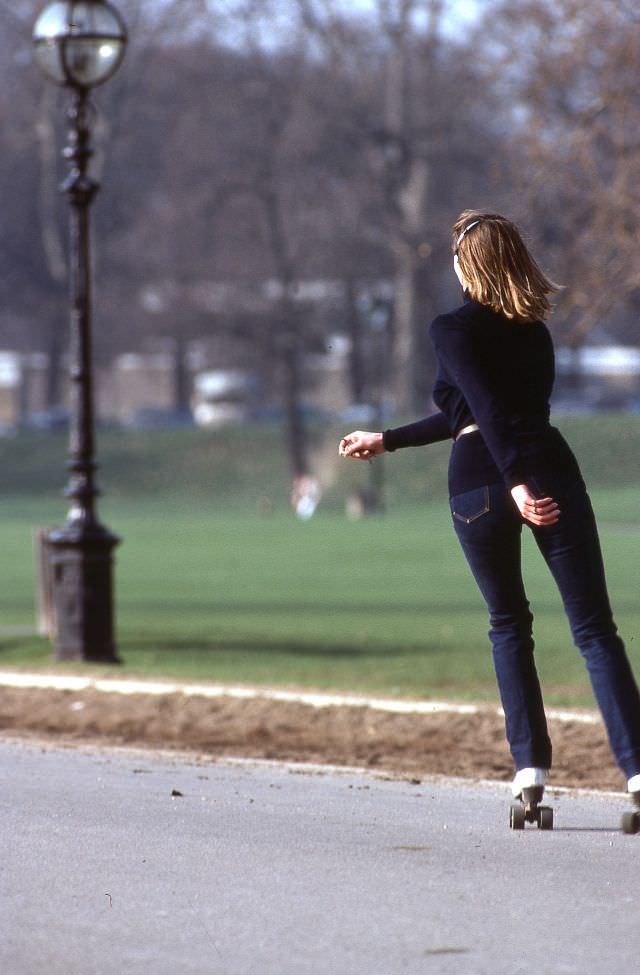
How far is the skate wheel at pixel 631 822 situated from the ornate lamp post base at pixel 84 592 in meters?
6.57

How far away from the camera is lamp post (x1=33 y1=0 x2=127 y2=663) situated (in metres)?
11.9

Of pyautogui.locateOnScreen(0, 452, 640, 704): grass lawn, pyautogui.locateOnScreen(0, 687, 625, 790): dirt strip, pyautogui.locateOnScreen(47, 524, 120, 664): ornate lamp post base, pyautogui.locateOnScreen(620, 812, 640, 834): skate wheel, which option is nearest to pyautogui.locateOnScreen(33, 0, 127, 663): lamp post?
pyautogui.locateOnScreen(47, 524, 120, 664): ornate lamp post base

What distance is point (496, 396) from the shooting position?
5758mm

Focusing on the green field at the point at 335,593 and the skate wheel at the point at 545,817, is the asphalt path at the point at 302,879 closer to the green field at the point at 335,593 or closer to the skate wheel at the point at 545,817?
the skate wheel at the point at 545,817

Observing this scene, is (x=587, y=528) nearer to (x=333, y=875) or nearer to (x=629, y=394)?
(x=333, y=875)

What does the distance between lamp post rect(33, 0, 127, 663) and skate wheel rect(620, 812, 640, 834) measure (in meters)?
→ 6.57

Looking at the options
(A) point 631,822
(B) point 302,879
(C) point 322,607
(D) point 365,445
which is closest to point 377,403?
(C) point 322,607

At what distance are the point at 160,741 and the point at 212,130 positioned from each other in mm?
44601

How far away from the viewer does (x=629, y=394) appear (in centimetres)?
7500

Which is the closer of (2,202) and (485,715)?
(485,715)

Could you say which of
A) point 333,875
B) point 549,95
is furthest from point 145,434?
point 333,875

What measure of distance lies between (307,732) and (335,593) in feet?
34.3

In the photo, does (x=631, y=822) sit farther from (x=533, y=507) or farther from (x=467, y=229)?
(x=467, y=229)

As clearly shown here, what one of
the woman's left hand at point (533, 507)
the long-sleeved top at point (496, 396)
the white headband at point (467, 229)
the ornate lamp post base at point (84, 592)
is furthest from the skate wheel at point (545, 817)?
the ornate lamp post base at point (84, 592)
